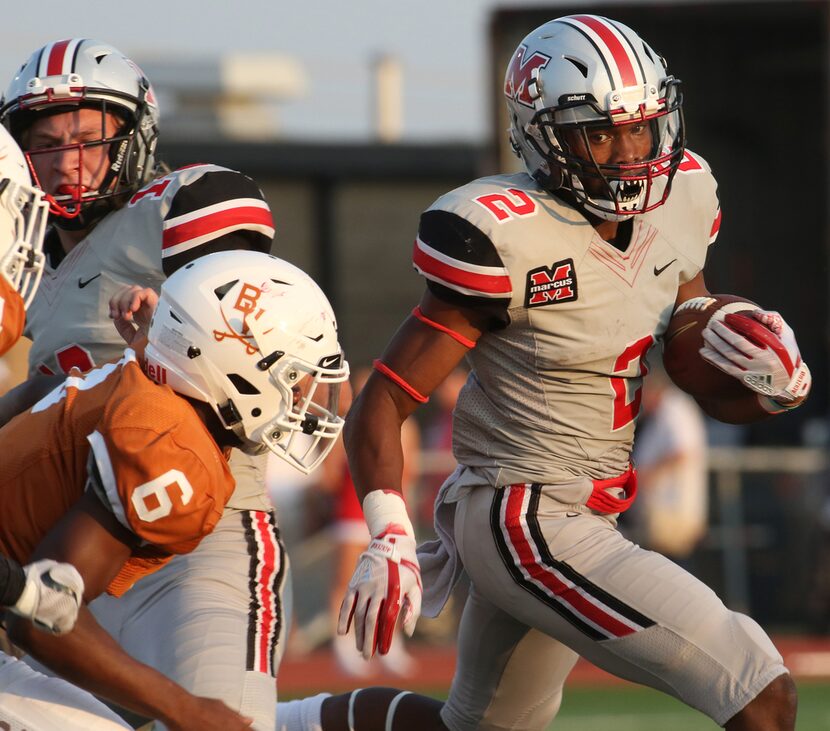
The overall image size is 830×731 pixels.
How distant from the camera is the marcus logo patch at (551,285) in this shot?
13.7ft

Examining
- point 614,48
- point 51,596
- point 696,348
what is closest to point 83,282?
point 51,596

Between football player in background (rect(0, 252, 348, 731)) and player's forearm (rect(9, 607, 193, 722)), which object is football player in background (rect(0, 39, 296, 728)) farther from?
player's forearm (rect(9, 607, 193, 722))

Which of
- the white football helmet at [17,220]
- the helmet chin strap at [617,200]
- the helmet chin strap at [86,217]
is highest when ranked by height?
the white football helmet at [17,220]

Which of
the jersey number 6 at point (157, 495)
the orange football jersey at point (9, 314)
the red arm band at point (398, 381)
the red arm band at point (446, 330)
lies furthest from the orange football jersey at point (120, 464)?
the red arm band at point (446, 330)

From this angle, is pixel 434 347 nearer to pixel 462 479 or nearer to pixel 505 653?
pixel 462 479

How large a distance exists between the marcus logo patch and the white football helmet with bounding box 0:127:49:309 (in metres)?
1.24

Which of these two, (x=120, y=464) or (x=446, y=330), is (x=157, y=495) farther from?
(x=446, y=330)

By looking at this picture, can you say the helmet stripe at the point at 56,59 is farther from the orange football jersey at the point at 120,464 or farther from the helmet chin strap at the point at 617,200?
the helmet chin strap at the point at 617,200

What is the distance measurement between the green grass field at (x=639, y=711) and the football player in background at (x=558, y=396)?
3227mm

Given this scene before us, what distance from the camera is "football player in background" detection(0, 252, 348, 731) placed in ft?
11.4

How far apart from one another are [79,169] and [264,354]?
3.42 ft

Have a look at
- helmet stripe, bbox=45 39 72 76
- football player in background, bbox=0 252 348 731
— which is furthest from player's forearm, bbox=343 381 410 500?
helmet stripe, bbox=45 39 72 76

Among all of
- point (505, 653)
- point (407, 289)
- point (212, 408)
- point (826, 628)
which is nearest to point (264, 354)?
point (212, 408)

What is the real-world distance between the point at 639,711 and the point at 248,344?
506 centimetres
